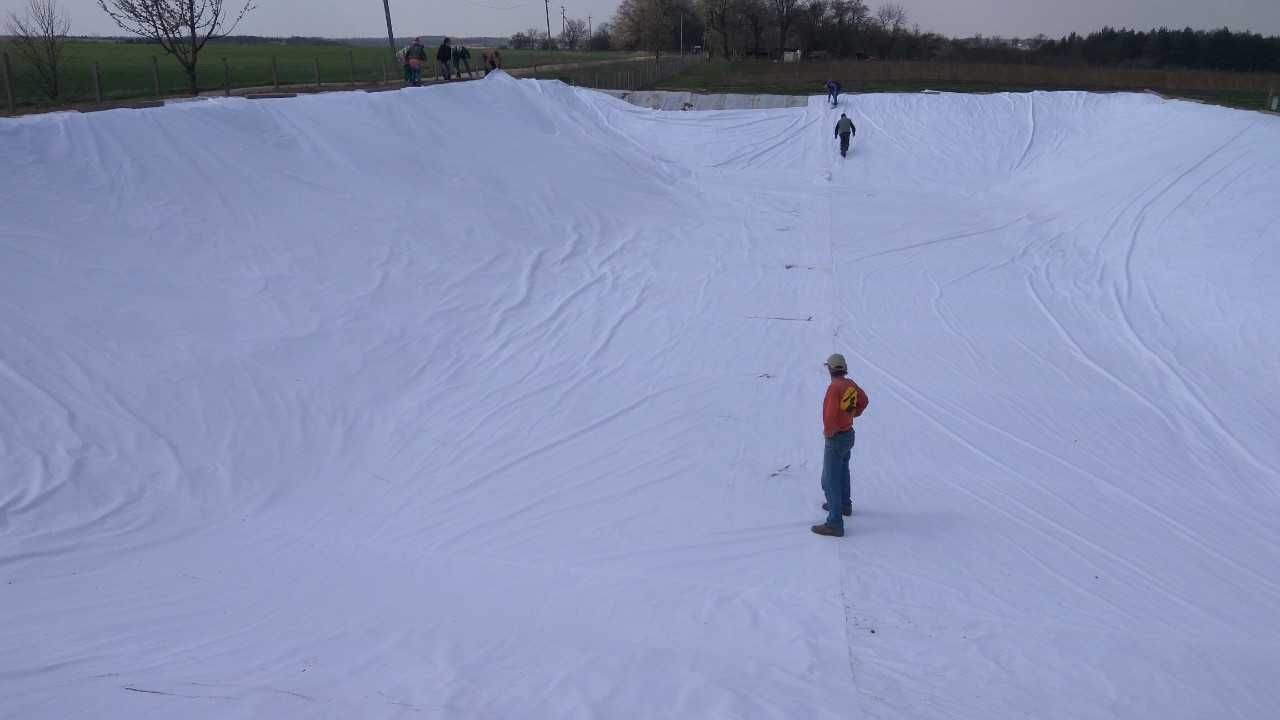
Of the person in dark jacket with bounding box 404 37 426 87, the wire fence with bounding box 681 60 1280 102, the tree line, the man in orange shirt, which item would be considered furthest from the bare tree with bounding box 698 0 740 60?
the man in orange shirt

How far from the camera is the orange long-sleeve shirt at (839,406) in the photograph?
7.32 m

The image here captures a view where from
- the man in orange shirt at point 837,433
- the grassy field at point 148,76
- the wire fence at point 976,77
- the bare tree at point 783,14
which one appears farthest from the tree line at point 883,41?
the man in orange shirt at point 837,433

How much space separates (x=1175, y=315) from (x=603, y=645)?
1175 centimetres

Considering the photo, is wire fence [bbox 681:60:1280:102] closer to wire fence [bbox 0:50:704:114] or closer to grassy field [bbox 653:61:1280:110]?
grassy field [bbox 653:61:1280:110]

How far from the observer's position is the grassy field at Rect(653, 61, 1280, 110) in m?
37.6

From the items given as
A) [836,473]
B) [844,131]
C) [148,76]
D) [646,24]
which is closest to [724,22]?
[646,24]

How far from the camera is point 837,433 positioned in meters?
7.41

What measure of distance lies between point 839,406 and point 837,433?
24cm

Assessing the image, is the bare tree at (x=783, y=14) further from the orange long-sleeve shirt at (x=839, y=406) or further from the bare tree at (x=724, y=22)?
the orange long-sleeve shirt at (x=839, y=406)

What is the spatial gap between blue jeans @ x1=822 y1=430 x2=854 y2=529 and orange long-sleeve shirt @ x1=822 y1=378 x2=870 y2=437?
0.32 ft

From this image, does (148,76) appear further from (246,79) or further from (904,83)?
(904,83)

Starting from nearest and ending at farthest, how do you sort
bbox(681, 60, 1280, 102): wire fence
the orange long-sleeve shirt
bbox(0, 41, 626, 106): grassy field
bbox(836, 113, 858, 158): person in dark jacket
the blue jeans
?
1. the orange long-sleeve shirt
2. the blue jeans
3. bbox(836, 113, 858, 158): person in dark jacket
4. bbox(0, 41, 626, 106): grassy field
5. bbox(681, 60, 1280, 102): wire fence

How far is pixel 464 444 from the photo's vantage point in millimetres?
9492

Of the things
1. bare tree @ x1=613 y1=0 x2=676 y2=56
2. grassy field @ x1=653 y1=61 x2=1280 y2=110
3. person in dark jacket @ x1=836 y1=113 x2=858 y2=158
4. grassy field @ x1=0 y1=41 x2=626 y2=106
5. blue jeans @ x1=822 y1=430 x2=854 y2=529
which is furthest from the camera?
bare tree @ x1=613 y1=0 x2=676 y2=56
